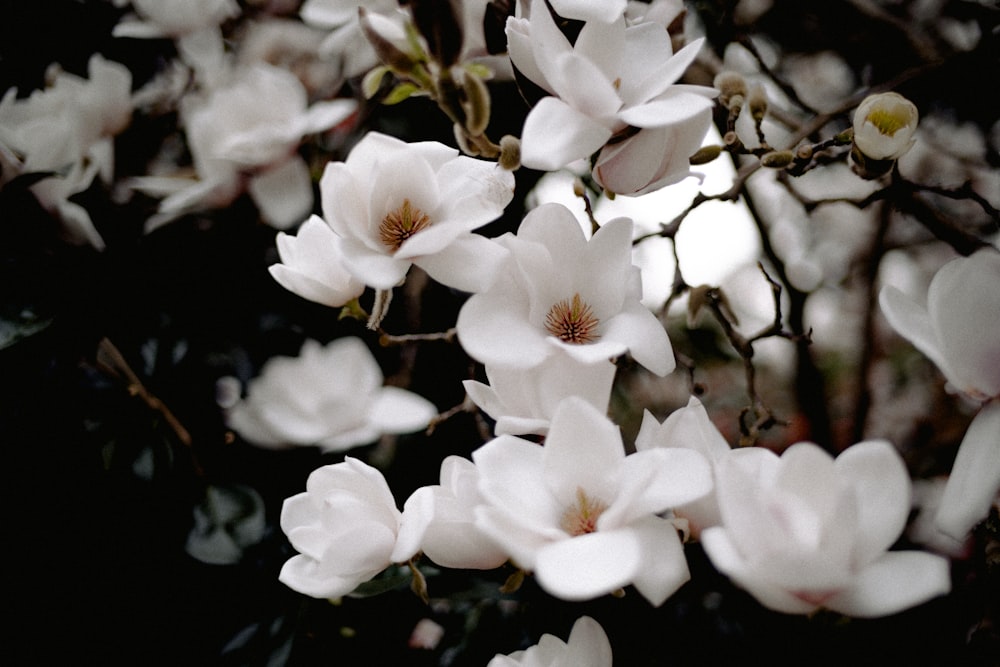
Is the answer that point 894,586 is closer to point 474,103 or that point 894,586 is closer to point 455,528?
point 455,528

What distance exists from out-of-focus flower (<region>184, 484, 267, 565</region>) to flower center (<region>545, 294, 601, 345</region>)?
1.37 feet

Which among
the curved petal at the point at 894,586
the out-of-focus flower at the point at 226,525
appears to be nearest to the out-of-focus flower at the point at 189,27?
the out-of-focus flower at the point at 226,525

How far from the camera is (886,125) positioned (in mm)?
436

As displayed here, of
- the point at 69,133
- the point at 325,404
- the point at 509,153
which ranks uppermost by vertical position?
the point at 509,153

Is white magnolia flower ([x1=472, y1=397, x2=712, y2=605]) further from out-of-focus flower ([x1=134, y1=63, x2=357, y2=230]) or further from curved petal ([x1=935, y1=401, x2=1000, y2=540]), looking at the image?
out-of-focus flower ([x1=134, y1=63, x2=357, y2=230])

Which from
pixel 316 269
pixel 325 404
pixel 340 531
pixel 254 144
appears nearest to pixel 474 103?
pixel 316 269

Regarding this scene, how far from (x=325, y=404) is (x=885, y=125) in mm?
632

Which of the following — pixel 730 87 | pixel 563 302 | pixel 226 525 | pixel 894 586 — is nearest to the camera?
pixel 894 586

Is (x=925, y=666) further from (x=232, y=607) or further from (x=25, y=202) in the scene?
(x=25, y=202)

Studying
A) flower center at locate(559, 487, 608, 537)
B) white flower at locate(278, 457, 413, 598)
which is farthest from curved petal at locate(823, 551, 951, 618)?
white flower at locate(278, 457, 413, 598)

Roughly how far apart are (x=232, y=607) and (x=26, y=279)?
377 mm

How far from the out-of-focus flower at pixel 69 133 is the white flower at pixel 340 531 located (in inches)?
17.5

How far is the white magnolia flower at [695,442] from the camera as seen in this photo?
369 millimetres

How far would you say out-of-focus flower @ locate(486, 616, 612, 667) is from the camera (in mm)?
401
